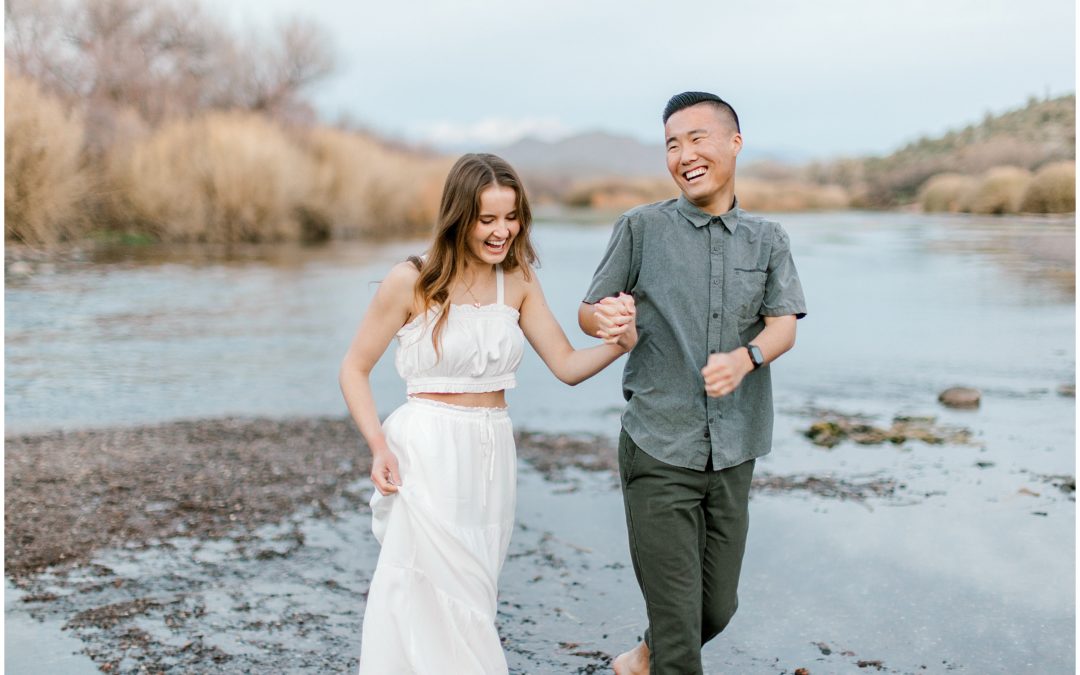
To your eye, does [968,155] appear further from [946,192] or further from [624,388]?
[624,388]

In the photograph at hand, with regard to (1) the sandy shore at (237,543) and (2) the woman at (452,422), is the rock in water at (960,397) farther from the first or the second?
(2) the woman at (452,422)

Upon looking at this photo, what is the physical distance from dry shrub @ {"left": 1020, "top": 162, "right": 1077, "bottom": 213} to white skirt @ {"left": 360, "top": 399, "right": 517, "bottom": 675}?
94.9ft

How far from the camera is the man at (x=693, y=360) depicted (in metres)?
3.20

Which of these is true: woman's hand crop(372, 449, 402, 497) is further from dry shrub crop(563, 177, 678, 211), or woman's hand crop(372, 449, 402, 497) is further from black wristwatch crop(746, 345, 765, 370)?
dry shrub crop(563, 177, 678, 211)

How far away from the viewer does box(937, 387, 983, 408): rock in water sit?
28.7ft

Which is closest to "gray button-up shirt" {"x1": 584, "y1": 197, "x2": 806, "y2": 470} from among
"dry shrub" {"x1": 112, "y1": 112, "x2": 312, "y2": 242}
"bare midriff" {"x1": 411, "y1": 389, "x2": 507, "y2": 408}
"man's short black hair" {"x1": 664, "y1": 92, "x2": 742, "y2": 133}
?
"man's short black hair" {"x1": 664, "y1": 92, "x2": 742, "y2": 133}

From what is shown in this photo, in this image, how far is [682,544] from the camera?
3189 millimetres

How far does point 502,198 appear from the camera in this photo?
11.1 ft

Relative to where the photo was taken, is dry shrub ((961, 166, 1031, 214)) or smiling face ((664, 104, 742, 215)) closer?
smiling face ((664, 104, 742, 215))

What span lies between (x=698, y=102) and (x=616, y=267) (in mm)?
533

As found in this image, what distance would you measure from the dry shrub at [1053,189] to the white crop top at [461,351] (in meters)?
28.8

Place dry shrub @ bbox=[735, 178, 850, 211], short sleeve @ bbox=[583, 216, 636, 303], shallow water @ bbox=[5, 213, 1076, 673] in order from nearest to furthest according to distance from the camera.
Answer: short sleeve @ bbox=[583, 216, 636, 303]
shallow water @ bbox=[5, 213, 1076, 673]
dry shrub @ bbox=[735, 178, 850, 211]

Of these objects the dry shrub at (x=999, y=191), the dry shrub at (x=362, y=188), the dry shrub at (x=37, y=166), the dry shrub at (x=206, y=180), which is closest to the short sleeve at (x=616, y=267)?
the dry shrub at (x=37, y=166)

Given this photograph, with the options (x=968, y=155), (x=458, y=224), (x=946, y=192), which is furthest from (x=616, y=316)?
(x=946, y=192)
